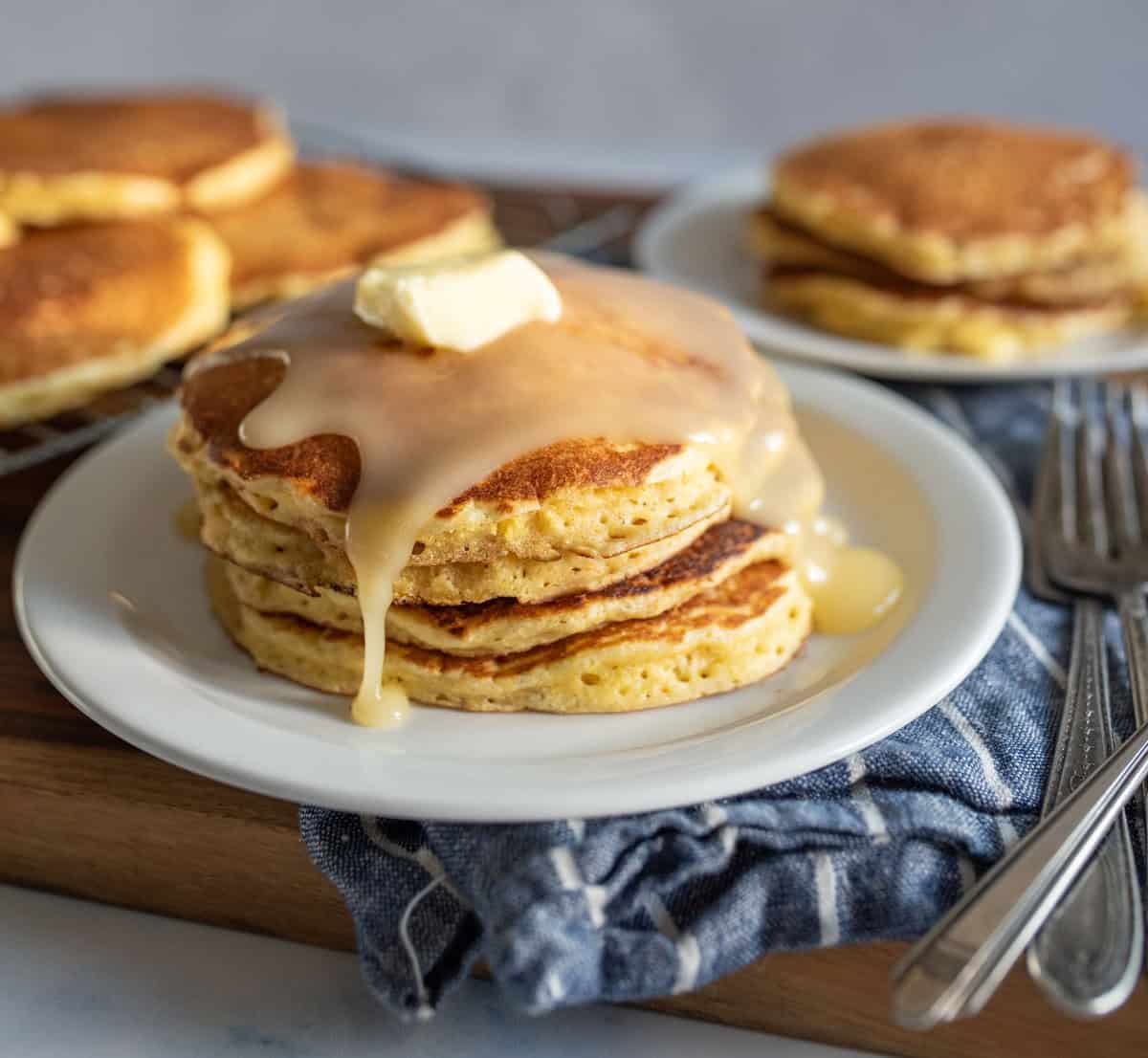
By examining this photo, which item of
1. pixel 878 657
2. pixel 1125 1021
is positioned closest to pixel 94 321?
pixel 878 657

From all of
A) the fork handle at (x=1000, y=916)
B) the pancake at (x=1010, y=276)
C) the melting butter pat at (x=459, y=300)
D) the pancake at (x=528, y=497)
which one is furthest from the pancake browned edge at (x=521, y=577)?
the pancake at (x=1010, y=276)

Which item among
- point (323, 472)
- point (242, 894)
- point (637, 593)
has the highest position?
point (323, 472)

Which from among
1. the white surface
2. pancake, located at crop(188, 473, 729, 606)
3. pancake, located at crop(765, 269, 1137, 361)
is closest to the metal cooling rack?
pancake, located at crop(765, 269, 1137, 361)

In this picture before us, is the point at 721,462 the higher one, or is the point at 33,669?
the point at 721,462


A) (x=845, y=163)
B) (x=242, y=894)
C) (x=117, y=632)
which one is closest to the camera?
(x=242, y=894)

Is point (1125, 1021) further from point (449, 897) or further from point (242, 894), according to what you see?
point (242, 894)
